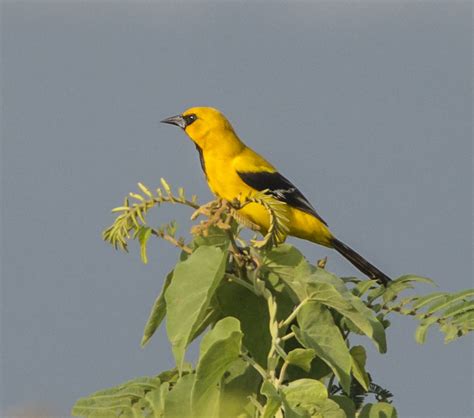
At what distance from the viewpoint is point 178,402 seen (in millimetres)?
2150

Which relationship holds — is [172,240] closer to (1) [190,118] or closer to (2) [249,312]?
(2) [249,312]

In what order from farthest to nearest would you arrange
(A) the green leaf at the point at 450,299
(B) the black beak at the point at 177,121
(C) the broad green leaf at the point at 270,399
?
1. (B) the black beak at the point at 177,121
2. (A) the green leaf at the point at 450,299
3. (C) the broad green leaf at the point at 270,399

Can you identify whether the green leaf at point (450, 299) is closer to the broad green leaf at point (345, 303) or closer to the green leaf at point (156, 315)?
the broad green leaf at point (345, 303)

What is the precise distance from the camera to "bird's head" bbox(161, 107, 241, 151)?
6.33 m

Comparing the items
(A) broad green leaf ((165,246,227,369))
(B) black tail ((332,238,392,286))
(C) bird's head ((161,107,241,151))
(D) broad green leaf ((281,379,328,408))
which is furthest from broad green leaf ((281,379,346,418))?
(C) bird's head ((161,107,241,151))

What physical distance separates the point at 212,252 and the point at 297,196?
13.3 feet

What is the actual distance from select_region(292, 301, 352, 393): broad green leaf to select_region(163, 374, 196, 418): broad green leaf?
1.04 ft

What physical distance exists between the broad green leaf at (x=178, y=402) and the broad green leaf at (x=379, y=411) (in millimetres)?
534

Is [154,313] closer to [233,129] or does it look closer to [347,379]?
[347,379]

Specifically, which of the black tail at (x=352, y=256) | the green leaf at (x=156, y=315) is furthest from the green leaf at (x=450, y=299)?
the black tail at (x=352, y=256)

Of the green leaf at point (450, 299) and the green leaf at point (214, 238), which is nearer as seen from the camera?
the green leaf at point (214, 238)

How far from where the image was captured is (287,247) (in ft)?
7.23

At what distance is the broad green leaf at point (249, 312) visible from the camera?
2.18 m

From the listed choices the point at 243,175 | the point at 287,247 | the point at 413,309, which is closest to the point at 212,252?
the point at 287,247
